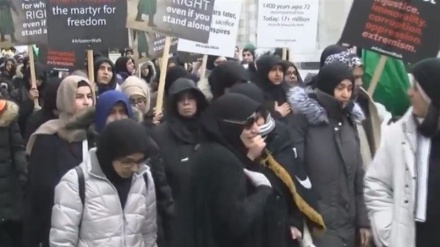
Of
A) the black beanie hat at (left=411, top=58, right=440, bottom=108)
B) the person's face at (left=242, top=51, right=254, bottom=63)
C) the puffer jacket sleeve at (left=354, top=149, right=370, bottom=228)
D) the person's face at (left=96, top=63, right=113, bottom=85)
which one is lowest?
the person's face at (left=242, top=51, right=254, bottom=63)

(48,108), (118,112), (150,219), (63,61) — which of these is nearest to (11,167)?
(48,108)

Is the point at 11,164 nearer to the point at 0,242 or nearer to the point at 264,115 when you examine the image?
the point at 0,242

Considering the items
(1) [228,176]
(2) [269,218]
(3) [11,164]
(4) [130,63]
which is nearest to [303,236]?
(2) [269,218]

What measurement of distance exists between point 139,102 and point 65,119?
1551mm

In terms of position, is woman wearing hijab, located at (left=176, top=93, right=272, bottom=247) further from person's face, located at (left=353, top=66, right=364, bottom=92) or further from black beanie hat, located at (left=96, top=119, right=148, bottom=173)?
person's face, located at (left=353, top=66, right=364, bottom=92)

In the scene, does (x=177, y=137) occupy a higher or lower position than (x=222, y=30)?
higher

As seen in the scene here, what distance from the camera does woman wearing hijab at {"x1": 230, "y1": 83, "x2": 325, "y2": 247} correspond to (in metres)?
4.87

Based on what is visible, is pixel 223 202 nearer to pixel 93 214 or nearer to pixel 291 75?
pixel 93 214

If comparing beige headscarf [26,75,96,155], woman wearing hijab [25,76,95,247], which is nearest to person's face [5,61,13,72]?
beige headscarf [26,75,96,155]

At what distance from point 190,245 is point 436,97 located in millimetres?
1465

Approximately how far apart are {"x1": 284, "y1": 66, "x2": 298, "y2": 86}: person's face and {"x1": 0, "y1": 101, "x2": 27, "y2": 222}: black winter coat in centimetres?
303

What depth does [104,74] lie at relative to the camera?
31.8ft

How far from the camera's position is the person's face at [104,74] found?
9648 mm

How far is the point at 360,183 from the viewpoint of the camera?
6.39m
